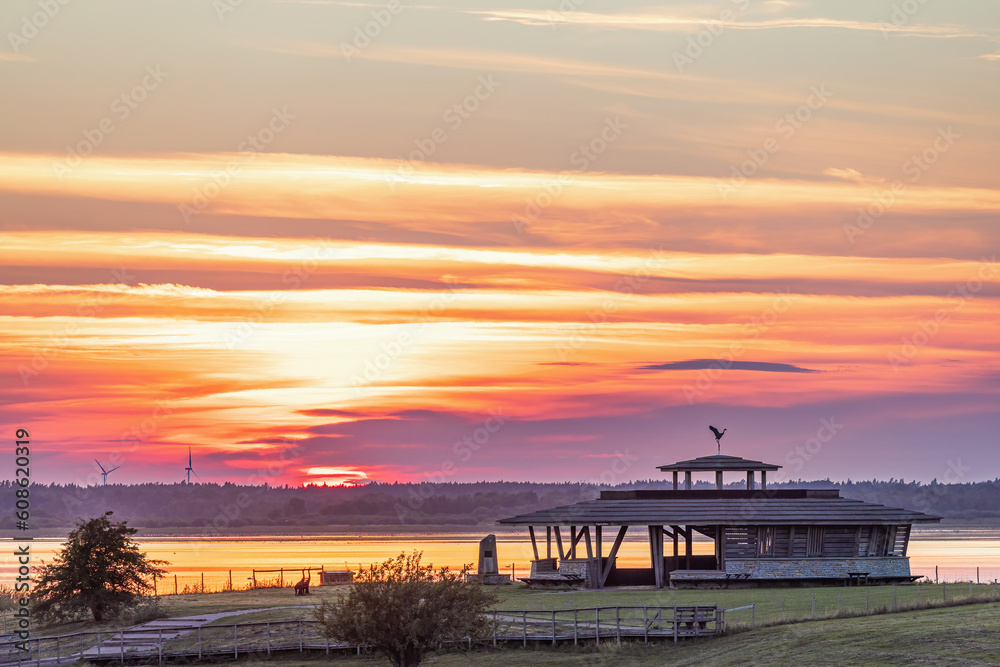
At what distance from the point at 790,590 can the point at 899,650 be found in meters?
20.4

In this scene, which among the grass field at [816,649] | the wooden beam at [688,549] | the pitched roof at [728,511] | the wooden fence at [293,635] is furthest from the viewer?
the wooden beam at [688,549]

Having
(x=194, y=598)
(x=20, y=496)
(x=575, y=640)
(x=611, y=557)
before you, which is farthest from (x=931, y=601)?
(x=194, y=598)

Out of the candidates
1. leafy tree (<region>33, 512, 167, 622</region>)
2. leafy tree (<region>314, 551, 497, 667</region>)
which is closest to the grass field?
leafy tree (<region>314, 551, 497, 667</region>)

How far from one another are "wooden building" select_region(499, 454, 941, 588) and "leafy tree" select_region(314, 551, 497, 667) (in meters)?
19.8

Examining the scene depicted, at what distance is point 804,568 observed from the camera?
5728 centimetres

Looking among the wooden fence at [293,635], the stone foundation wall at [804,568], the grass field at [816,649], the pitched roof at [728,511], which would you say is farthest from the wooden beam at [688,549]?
the grass field at [816,649]

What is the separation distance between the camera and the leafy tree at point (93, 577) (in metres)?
53.6

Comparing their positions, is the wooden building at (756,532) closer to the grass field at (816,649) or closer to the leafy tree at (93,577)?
the grass field at (816,649)

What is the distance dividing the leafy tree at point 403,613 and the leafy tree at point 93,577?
63.5 feet

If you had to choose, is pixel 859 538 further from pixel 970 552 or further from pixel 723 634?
pixel 970 552

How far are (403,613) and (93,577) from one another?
Result: 22.2m

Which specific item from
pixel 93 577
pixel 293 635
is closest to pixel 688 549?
pixel 293 635

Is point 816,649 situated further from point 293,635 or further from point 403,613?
point 293,635

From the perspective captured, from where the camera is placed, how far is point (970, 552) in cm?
14025
